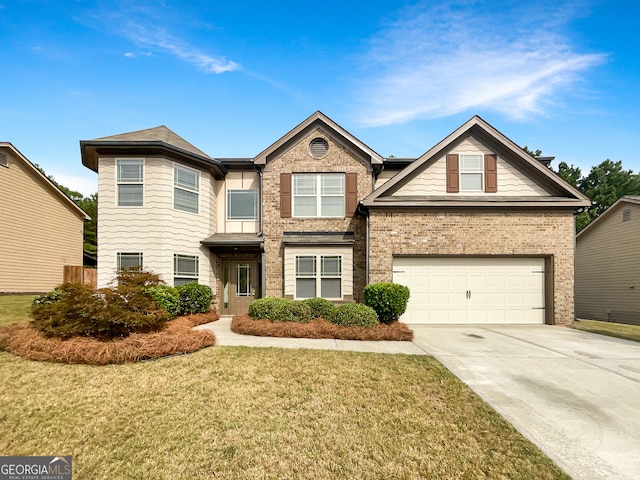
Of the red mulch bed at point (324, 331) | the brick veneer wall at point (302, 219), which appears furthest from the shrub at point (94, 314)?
the brick veneer wall at point (302, 219)

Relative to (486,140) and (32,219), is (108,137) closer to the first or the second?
(32,219)

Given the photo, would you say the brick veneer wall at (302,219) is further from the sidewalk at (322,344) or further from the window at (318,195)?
the sidewalk at (322,344)

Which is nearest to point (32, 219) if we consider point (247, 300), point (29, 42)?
point (29, 42)

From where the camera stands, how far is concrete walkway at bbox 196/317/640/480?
3.90 metres

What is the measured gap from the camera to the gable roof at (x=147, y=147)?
12.2 metres

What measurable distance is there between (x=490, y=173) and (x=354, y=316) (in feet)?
26.6

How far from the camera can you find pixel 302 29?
12078mm

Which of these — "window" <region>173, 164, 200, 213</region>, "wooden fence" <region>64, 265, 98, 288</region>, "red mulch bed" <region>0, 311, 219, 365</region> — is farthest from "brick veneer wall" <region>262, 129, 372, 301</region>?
"wooden fence" <region>64, 265, 98, 288</region>

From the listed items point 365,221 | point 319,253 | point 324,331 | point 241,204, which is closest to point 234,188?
point 241,204

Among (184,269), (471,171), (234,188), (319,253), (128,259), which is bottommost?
(184,269)

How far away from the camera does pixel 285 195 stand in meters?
13.6

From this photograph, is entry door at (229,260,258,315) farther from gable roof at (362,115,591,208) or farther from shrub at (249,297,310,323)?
gable roof at (362,115,591,208)

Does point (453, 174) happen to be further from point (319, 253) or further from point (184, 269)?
point (184, 269)

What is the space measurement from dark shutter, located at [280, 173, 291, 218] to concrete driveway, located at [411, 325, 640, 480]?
7.11m
